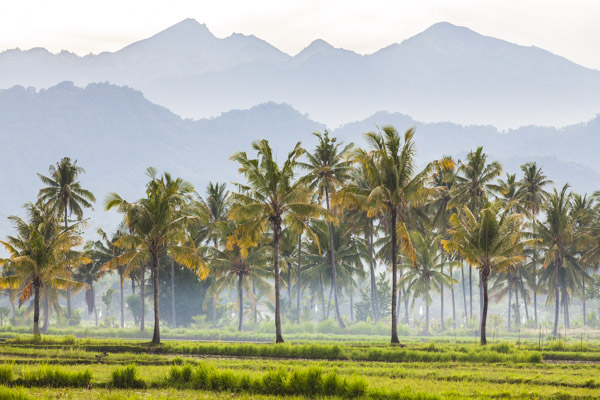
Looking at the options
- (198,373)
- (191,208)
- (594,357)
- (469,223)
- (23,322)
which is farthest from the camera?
(23,322)

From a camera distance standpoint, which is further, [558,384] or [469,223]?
[469,223]

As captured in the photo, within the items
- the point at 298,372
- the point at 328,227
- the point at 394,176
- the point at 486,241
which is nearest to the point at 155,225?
the point at 394,176

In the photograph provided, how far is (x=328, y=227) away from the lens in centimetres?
6431

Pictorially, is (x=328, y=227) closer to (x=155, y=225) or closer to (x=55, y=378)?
(x=155, y=225)

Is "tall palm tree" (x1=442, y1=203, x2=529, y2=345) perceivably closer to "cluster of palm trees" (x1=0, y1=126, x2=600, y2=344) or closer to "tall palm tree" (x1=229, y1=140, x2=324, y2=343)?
"cluster of palm trees" (x1=0, y1=126, x2=600, y2=344)

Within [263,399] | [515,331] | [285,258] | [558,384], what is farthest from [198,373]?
[515,331]

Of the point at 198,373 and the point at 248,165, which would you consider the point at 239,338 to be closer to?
the point at 248,165

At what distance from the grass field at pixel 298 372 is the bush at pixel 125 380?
3 cm

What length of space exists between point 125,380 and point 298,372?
5956mm

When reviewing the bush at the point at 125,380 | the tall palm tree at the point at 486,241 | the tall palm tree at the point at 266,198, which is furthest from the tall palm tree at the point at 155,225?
the bush at the point at 125,380

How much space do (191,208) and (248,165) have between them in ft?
19.1

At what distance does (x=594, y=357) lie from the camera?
33812mm

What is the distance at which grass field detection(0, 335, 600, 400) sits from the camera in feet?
67.7

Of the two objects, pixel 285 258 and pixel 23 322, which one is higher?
pixel 285 258
